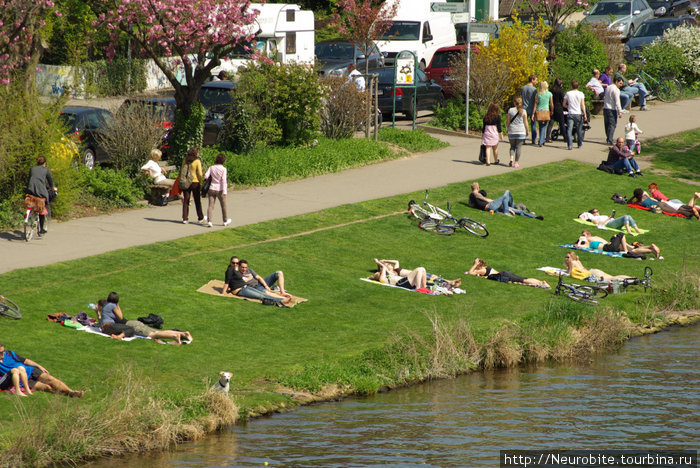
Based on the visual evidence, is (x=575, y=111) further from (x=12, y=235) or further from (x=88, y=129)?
(x=12, y=235)

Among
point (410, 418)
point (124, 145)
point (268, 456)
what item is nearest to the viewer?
point (268, 456)

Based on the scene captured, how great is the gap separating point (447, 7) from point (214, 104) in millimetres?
21434

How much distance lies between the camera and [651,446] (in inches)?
527

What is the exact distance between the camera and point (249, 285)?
59.4 ft

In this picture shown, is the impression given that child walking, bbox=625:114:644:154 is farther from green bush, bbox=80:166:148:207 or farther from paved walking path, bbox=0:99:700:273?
green bush, bbox=80:166:148:207

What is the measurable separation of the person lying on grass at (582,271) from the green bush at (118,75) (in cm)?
2422

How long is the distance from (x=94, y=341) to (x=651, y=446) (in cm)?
811

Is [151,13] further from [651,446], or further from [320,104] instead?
[651,446]

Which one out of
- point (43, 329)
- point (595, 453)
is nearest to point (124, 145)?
point (43, 329)

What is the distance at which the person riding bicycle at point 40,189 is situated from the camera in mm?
19778

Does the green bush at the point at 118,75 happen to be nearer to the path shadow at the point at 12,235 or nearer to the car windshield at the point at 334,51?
the car windshield at the point at 334,51

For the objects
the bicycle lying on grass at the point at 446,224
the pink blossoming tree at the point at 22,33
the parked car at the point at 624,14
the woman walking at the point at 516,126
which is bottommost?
the bicycle lying on grass at the point at 446,224

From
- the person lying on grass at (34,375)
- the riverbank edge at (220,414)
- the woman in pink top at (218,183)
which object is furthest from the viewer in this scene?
the woman in pink top at (218,183)

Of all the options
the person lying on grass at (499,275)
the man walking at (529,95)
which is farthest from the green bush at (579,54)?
the person lying on grass at (499,275)
